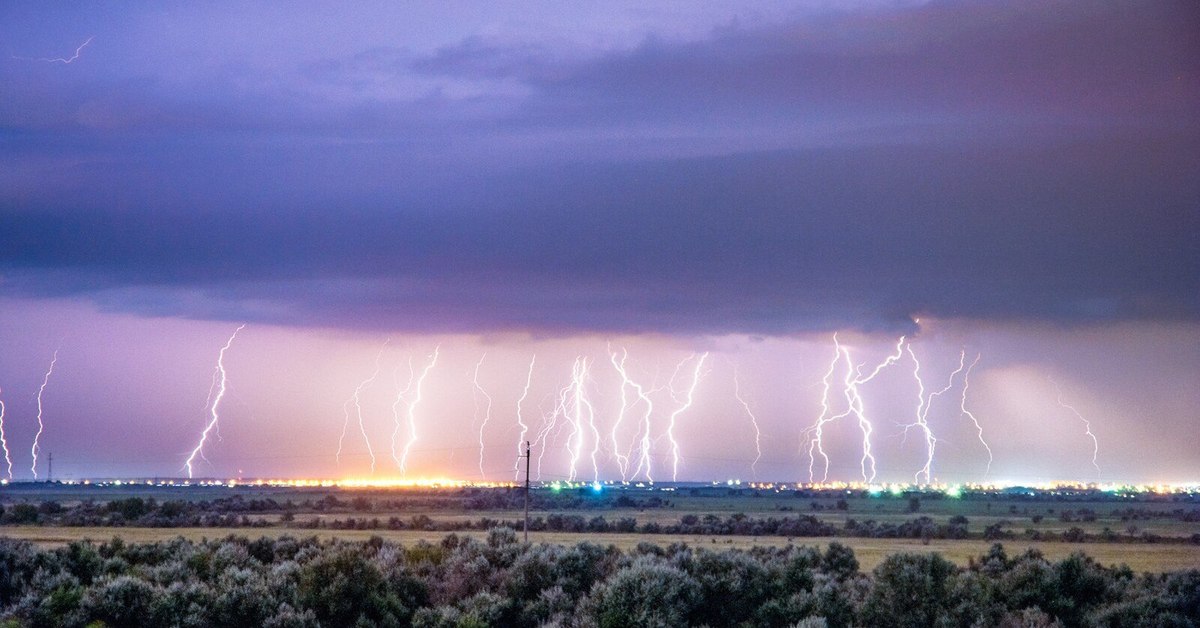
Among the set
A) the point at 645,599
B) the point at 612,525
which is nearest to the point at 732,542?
the point at 612,525

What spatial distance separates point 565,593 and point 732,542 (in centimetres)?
3295

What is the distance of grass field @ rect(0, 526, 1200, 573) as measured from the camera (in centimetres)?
5031

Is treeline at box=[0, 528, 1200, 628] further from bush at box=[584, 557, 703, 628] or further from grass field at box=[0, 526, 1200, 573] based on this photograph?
grass field at box=[0, 526, 1200, 573]

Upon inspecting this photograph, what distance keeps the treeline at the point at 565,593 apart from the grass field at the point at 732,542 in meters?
18.4

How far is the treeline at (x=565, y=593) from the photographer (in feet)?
77.9

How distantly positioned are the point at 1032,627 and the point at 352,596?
13407mm

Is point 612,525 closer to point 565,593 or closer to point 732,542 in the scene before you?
point 732,542

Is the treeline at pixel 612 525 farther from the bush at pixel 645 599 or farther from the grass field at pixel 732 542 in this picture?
the bush at pixel 645 599

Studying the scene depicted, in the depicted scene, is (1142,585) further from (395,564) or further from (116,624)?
(116,624)

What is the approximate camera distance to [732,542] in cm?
5766

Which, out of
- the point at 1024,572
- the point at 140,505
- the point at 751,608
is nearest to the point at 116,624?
the point at 751,608

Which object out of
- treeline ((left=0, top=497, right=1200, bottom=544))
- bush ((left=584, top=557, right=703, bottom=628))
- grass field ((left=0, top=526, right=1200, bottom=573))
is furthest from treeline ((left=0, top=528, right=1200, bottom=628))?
treeline ((left=0, top=497, right=1200, bottom=544))

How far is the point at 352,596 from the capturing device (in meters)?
25.5

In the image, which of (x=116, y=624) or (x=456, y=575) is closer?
(x=116, y=624)
